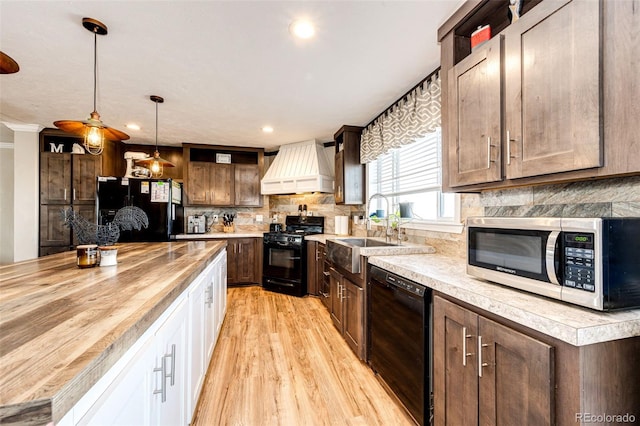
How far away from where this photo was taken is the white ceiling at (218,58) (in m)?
1.67

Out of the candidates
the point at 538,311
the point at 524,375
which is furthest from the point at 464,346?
the point at 538,311

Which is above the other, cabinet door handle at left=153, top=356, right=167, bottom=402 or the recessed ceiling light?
the recessed ceiling light

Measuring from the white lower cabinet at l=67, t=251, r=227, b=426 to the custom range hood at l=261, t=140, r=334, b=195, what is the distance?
2604 millimetres

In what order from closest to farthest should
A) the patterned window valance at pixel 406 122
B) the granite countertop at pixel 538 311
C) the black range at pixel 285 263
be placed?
the granite countertop at pixel 538 311, the patterned window valance at pixel 406 122, the black range at pixel 285 263

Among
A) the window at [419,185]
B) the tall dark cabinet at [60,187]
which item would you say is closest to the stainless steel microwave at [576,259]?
the window at [419,185]

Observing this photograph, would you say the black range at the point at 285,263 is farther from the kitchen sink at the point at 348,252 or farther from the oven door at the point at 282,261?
the kitchen sink at the point at 348,252

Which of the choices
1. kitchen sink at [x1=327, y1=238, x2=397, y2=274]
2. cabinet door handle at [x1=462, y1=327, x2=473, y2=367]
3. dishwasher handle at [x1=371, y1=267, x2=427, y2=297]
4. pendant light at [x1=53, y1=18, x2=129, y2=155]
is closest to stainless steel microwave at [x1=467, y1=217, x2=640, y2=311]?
cabinet door handle at [x1=462, y1=327, x2=473, y2=367]

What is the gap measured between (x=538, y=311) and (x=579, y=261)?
0.22 metres

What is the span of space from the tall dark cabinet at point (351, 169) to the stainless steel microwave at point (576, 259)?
270 cm

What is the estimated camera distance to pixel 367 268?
219cm

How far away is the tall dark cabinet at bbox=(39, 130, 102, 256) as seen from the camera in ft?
13.2

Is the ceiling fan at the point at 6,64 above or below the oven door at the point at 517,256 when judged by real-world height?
above

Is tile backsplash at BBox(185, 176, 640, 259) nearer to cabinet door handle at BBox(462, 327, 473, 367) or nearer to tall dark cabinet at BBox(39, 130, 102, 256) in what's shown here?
cabinet door handle at BBox(462, 327, 473, 367)

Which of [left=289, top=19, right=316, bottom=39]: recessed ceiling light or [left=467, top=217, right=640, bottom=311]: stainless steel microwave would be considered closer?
[left=467, top=217, right=640, bottom=311]: stainless steel microwave
